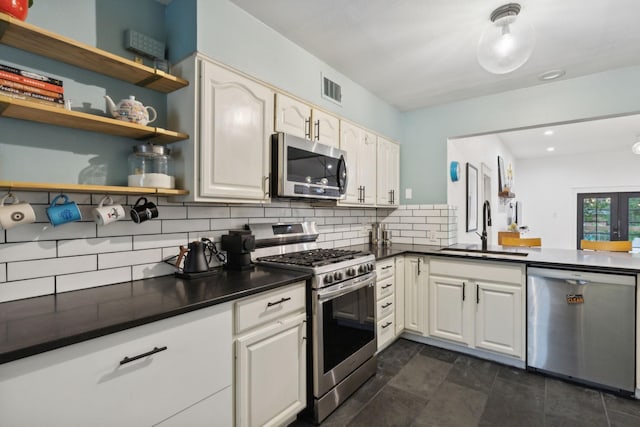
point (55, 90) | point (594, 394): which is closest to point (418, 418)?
point (594, 394)

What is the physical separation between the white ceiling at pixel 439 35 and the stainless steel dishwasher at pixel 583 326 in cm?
165

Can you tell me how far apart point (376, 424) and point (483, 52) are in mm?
2321

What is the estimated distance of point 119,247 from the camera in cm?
162

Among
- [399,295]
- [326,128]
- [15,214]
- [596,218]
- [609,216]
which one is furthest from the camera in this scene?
[596,218]

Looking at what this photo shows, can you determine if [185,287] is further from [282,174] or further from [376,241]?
[376,241]

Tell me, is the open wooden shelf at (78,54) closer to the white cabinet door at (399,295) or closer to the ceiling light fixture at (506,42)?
the ceiling light fixture at (506,42)

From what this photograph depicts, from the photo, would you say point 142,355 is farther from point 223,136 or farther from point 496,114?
point 496,114

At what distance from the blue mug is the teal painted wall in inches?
122

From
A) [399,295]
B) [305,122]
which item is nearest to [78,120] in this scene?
[305,122]

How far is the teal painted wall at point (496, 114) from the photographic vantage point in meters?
2.63

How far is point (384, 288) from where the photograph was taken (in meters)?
2.70

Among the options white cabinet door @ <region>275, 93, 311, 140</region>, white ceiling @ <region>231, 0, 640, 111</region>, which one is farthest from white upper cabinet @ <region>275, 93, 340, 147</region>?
white ceiling @ <region>231, 0, 640, 111</region>

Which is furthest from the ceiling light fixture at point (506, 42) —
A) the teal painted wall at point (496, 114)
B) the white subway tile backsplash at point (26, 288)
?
the white subway tile backsplash at point (26, 288)

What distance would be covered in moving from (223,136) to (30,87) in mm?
798
